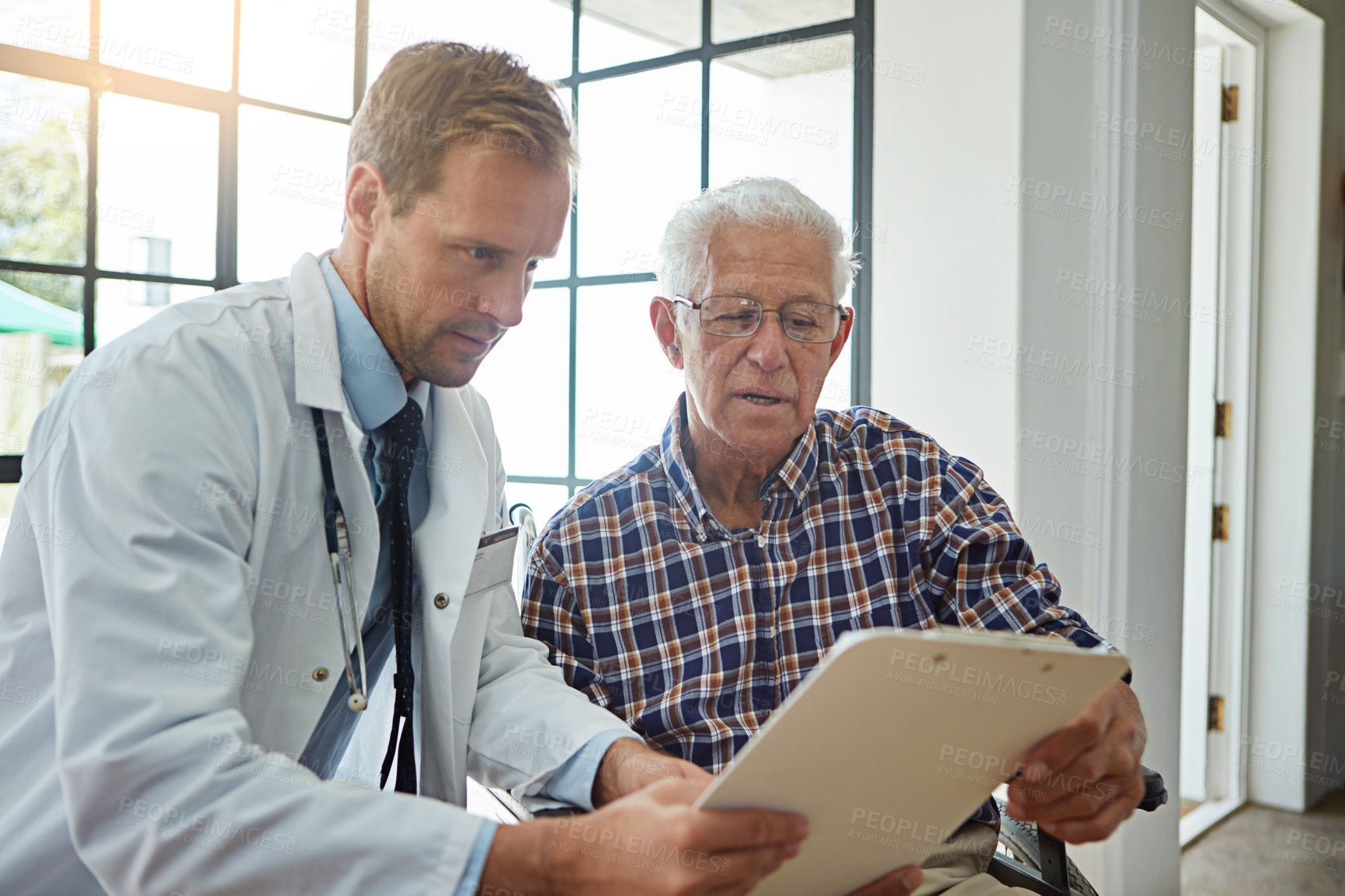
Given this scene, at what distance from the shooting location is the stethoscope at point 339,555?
3.48 ft

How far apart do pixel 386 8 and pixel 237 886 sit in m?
2.53

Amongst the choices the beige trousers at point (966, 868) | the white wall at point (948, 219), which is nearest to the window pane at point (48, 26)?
the white wall at point (948, 219)

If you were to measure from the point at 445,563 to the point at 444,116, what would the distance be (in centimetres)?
52

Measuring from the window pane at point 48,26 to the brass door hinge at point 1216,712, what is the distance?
3.61 meters

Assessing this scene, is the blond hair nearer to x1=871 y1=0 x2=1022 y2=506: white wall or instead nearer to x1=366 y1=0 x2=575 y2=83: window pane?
x1=871 y1=0 x2=1022 y2=506: white wall

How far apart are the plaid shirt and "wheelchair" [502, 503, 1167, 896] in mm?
55

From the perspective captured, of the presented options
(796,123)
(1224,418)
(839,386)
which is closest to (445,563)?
(839,386)

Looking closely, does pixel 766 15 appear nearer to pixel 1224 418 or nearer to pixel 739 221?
pixel 739 221

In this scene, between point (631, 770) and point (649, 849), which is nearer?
point (649, 849)

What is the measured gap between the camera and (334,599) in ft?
3.56

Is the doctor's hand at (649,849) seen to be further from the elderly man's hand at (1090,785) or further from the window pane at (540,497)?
the window pane at (540,497)

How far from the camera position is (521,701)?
125 cm

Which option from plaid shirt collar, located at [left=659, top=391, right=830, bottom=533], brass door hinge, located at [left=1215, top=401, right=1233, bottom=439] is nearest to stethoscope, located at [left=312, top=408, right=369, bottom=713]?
plaid shirt collar, located at [left=659, top=391, right=830, bottom=533]

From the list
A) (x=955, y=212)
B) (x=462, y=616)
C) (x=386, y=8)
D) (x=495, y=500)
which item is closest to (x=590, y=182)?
(x=386, y=8)
